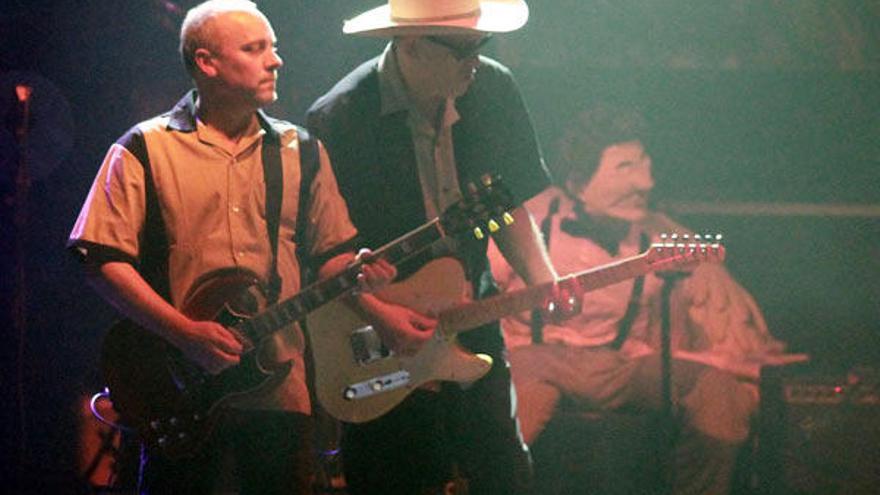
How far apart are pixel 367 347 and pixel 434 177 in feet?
2.06

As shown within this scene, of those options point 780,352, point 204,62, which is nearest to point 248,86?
point 204,62

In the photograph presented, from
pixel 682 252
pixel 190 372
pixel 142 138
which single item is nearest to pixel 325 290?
pixel 190 372

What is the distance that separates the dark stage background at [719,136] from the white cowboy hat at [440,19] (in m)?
2.45

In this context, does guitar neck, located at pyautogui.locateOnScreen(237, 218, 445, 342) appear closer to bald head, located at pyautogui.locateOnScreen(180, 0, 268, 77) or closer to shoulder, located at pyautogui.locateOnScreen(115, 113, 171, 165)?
shoulder, located at pyautogui.locateOnScreen(115, 113, 171, 165)

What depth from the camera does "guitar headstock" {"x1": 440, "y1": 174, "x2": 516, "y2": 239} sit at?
3.94 m

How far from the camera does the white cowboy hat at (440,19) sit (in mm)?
4074

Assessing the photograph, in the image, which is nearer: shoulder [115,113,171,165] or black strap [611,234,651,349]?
shoulder [115,113,171,165]

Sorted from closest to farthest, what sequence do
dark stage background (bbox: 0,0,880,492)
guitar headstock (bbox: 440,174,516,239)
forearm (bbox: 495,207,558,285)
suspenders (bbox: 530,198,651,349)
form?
guitar headstock (bbox: 440,174,516,239)
forearm (bbox: 495,207,558,285)
dark stage background (bbox: 0,0,880,492)
suspenders (bbox: 530,198,651,349)

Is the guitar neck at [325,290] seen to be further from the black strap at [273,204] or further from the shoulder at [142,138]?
the shoulder at [142,138]

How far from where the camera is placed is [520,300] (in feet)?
14.1

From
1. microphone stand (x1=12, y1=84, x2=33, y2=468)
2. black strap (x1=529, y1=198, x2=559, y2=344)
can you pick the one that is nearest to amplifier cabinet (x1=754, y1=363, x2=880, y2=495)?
black strap (x1=529, y1=198, x2=559, y2=344)

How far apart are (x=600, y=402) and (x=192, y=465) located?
133 inches

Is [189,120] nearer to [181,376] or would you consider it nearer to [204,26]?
[204,26]

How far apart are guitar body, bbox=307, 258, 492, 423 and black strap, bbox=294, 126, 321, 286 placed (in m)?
0.24
